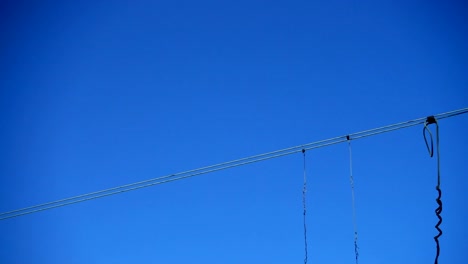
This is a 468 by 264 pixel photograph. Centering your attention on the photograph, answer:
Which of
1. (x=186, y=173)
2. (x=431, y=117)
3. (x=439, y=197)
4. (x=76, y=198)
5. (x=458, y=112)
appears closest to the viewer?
(x=439, y=197)

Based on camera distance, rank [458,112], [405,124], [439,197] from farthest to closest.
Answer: [405,124], [458,112], [439,197]

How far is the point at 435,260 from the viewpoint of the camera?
3.90 m

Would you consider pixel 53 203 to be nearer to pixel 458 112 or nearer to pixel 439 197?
pixel 439 197

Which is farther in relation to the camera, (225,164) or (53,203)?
(53,203)

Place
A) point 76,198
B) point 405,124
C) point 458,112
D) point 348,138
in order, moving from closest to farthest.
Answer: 1. point 458,112
2. point 405,124
3. point 348,138
4. point 76,198

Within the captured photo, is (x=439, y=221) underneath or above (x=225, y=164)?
underneath

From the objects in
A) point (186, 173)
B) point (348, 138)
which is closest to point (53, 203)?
point (186, 173)

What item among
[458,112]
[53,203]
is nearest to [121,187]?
[53,203]

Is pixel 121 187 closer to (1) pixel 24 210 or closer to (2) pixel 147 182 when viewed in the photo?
(2) pixel 147 182

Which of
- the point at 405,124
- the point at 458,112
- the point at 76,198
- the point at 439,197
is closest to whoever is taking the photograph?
the point at 439,197

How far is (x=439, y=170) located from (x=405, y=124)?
1.97m

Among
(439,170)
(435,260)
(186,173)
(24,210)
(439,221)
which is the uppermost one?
(186,173)

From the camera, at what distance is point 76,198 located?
8320 mm

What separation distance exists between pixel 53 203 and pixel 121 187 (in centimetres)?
193
